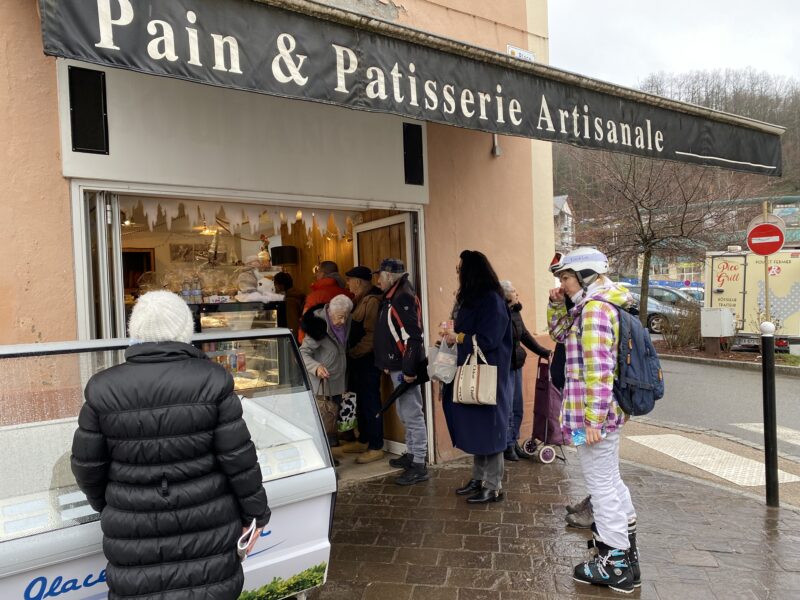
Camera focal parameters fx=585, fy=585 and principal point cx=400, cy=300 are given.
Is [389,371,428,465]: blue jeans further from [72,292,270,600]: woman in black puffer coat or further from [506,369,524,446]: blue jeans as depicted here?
[72,292,270,600]: woman in black puffer coat

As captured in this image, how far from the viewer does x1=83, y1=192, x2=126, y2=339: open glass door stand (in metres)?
3.91

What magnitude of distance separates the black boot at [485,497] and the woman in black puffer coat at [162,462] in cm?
282

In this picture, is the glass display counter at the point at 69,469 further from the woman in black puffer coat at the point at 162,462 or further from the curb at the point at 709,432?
the curb at the point at 709,432

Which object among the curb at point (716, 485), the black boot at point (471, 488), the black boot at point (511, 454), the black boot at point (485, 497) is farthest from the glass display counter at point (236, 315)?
the curb at point (716, 485)

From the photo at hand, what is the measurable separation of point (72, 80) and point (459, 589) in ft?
12.9

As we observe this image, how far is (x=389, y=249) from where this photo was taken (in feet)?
19.5

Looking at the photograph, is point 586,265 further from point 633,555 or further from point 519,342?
point 519,342

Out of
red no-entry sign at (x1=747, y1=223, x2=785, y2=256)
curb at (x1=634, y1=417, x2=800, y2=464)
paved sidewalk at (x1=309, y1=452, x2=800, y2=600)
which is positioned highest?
red no-entry sign at (x1=747, y1=223, x2=785, y2=256)

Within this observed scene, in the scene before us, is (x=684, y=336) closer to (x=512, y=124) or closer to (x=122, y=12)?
(x=512, y=124)

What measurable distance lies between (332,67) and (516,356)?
323 cm

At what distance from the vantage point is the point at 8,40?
3559 mm

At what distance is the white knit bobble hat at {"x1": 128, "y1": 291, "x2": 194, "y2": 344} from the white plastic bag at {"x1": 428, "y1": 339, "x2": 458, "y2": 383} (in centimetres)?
258

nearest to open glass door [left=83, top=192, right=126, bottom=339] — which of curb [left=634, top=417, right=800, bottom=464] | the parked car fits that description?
curb [left=634, top=417, right=800, bottom=464]

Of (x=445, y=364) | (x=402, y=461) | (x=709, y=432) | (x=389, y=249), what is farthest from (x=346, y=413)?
(x=709, y=432)
